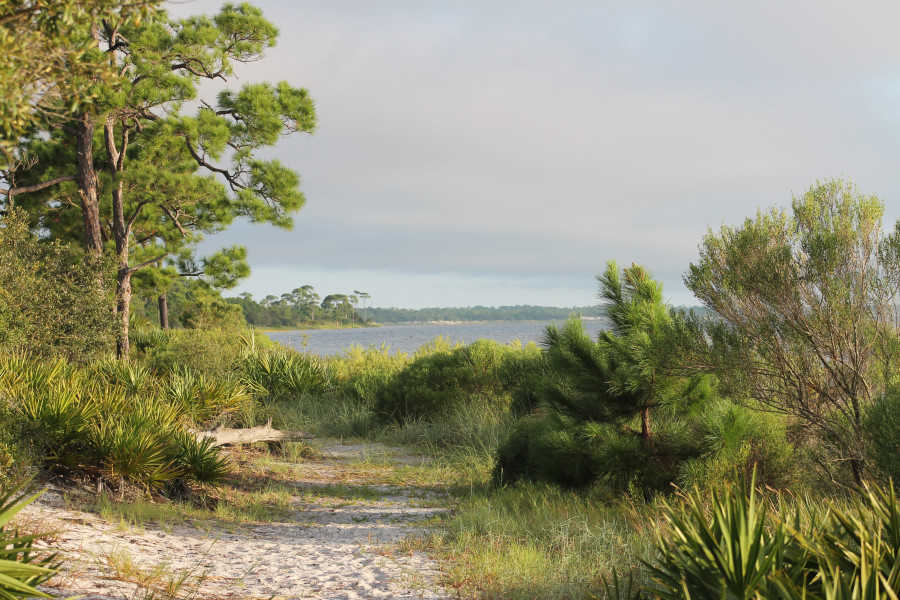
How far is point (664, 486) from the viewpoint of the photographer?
22.5 ft

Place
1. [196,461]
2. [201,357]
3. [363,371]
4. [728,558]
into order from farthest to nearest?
[363,371] → [201,357] → [196,461] → [728,558]

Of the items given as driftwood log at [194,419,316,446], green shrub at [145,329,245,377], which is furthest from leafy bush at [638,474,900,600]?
green shrub at [145,329,245,377]

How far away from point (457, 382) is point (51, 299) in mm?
8288

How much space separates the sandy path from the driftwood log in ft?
7.77

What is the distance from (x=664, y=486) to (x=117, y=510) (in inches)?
219

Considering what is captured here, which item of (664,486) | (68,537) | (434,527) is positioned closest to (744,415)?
(664,486)

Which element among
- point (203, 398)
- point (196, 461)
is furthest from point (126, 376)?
point (196, 461)

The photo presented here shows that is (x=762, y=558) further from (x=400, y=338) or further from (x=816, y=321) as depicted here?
(x=400, y=338)

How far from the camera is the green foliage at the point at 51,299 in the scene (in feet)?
38.7

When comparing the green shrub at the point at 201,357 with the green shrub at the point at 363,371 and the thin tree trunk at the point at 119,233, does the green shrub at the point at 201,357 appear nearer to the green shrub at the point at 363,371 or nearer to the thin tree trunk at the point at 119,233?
the green shrub at the point at 363,371

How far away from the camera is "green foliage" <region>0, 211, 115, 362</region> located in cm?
1180

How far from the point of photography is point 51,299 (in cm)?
1302

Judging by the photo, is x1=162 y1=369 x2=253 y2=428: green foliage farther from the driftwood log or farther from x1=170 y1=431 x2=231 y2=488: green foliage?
x1=170 y1=431 x2=231 y2=488: green foliage

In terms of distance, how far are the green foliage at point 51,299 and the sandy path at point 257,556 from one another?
22.0 ft
